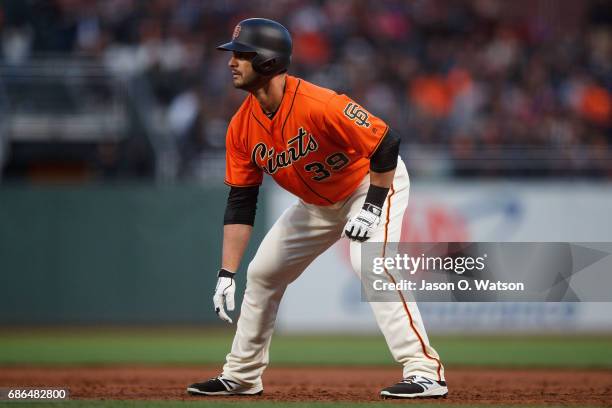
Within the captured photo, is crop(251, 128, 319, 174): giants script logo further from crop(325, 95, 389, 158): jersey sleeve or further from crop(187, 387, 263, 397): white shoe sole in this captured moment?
crop(187, 387, 263, 397): white shoe sole

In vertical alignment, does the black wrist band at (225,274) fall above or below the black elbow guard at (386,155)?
below

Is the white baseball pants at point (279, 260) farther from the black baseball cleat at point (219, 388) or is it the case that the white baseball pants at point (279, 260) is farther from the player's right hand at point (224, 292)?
the player's right hand at point (224, 292)

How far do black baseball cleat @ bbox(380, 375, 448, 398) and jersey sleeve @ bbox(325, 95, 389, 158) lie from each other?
1338 millimetres

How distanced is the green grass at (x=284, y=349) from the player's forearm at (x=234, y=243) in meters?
3.61

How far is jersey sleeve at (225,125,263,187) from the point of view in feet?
19.7

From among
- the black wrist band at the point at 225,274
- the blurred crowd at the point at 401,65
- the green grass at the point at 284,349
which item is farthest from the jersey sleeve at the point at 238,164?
the blurred crowd at the point at 401,65

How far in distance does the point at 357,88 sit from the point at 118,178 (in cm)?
382

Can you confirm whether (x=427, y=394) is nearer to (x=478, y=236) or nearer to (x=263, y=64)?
(x=263, y=64)

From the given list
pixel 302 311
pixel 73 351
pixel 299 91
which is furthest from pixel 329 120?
pixel 302 311

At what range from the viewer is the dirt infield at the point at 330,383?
6.05m

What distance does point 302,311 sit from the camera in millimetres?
12938

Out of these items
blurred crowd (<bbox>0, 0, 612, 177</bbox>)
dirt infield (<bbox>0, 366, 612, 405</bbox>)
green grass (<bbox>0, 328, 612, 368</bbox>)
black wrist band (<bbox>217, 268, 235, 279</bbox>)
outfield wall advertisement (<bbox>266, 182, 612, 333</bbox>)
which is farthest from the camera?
blurred crowd (<bbox>0, 0, 612, 177</bbox>)

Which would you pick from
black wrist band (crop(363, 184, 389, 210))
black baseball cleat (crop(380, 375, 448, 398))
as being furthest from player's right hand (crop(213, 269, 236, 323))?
black baseball cleat (crop(380, 375, 448, 398))

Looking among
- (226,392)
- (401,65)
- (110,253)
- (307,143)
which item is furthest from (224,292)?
(401,65)
